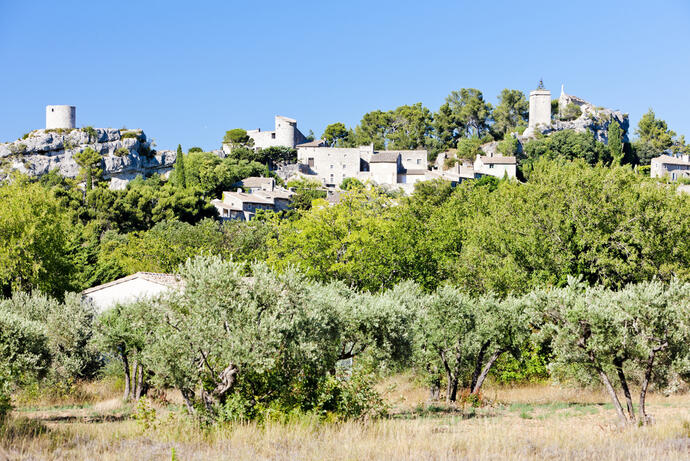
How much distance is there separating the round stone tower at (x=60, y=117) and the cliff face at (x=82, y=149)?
28.4 feet

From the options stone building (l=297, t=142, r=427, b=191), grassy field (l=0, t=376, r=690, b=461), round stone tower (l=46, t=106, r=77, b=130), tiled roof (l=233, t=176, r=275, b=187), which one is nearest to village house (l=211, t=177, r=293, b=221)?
tiled roof (l=233, t=176, r=275, b=187)

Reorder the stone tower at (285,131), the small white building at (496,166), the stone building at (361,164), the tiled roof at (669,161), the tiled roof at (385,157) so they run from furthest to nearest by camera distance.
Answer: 1. the stone tower at (285,131)
2. the tiled roof at (669,161)
3. the tiled roof at (385,157)
4. the small white building at (496,166)
5. the stone building at (361,164)

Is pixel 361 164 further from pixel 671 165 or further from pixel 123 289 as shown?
pixel 123 289

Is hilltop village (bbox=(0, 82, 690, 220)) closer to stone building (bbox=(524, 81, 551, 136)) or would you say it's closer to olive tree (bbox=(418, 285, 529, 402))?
stone building (bbox=(524, 81, 551, 136))

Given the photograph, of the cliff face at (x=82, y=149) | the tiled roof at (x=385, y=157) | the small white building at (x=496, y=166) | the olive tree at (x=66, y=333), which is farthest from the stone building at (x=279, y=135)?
the olive tree at (x=66, y=333)

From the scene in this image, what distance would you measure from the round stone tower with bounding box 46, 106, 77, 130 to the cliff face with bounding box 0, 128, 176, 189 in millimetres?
8647

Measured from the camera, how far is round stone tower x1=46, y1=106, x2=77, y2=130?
13075cm

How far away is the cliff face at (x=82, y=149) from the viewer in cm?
11244

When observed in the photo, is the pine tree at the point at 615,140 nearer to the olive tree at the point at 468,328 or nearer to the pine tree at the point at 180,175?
the pine tree at the point at 180,175

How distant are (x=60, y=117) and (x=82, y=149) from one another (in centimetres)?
2044

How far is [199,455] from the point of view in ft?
34.4

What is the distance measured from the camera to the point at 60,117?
430 ft

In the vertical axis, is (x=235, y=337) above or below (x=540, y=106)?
below

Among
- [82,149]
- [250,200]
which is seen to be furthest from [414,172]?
[82,149]
